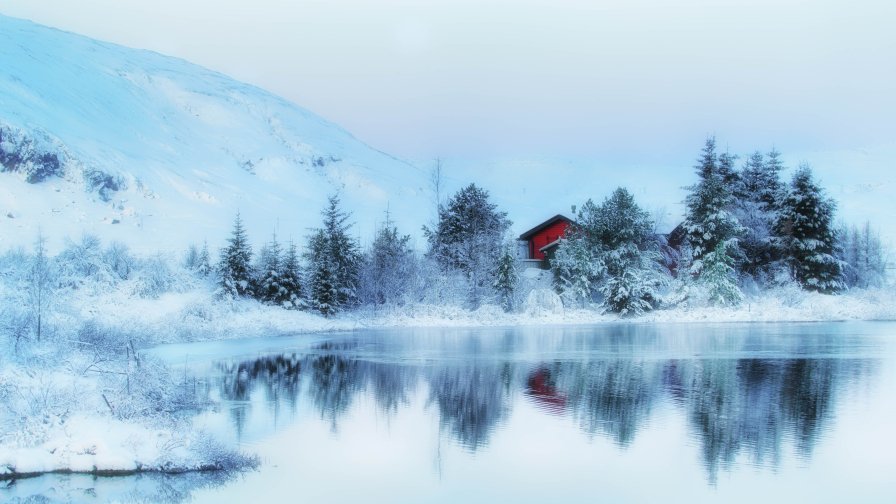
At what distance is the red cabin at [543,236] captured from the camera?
6862cm

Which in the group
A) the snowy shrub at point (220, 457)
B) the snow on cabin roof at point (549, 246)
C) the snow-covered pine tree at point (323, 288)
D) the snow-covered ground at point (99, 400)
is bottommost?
the snowy shrub at point (220, 457)

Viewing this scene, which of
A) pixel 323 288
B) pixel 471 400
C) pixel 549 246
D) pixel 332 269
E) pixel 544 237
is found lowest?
pixel 471 400

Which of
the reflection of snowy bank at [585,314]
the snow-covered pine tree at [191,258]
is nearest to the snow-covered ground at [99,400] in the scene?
the reflection of snowy bank at [585,314]

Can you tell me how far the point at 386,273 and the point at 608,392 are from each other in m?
33.8

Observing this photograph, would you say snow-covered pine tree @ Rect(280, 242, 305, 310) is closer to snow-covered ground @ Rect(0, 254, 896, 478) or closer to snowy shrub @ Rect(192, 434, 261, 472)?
snow-covered ground @ Rect(0, 254, 896, 478)

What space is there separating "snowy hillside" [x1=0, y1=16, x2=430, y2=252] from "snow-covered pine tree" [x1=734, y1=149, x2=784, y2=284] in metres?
39.0

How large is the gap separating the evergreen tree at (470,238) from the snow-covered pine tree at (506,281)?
62.2 inches

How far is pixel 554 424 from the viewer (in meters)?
18.5

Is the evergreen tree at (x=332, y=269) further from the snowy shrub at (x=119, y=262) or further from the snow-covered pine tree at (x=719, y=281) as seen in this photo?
the snow-covered pine tree at (x=719, y=281)

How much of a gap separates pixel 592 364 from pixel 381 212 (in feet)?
285

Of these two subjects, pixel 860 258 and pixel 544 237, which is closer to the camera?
pixel 860 258

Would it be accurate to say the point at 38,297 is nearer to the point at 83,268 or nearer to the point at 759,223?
the point at 83,268

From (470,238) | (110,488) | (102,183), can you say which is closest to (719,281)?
(470,238)

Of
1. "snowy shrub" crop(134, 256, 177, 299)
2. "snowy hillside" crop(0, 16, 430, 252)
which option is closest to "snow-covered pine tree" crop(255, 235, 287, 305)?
"snowy shrub" crop(134, 256, 177, 299)
